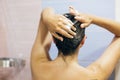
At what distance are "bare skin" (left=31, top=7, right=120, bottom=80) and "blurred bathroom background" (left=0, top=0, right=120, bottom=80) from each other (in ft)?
0.65

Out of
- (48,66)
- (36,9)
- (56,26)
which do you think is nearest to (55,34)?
(56,26)

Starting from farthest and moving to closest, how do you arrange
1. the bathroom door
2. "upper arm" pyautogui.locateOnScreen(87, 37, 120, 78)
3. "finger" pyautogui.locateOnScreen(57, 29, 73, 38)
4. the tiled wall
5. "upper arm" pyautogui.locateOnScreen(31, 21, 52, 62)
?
the tiled wall, the bathroom door, "upper arm" pyautogui.locateOnScreen(31, 21, 52, 62), "upper arm" pyautogui.locateOnScreen(87, 37, 120, 78), "finger" pyautogui.locateOnScreen(57, 29, 73, 38)

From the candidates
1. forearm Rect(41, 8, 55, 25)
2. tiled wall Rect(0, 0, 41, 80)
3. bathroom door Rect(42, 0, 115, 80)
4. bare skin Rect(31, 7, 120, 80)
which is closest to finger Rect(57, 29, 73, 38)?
bare skin Rect(31, 7, 120, 80)

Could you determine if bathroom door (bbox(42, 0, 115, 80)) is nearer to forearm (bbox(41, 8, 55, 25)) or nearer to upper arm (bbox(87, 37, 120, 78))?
upper arm (bbox(87, 37, 120, 78))

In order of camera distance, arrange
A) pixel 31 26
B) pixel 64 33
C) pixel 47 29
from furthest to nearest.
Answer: pixel 31 26 → pixel 47 29 → pixel 64 33

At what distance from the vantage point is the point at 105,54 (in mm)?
1229

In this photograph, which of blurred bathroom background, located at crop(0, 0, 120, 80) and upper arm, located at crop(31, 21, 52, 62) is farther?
blurred bathroom background, located at crop(0, 0, 120, 80)

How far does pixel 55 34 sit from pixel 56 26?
4cm

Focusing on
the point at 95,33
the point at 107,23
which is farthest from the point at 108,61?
the point at 95,33

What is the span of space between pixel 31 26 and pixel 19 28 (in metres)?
0.09

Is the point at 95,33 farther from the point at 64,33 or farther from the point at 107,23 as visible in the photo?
the point at 64,33

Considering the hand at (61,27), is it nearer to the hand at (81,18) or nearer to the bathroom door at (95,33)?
the hand at (81,18)

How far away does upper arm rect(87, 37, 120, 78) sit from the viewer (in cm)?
118

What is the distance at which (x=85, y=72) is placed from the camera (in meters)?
1.15
